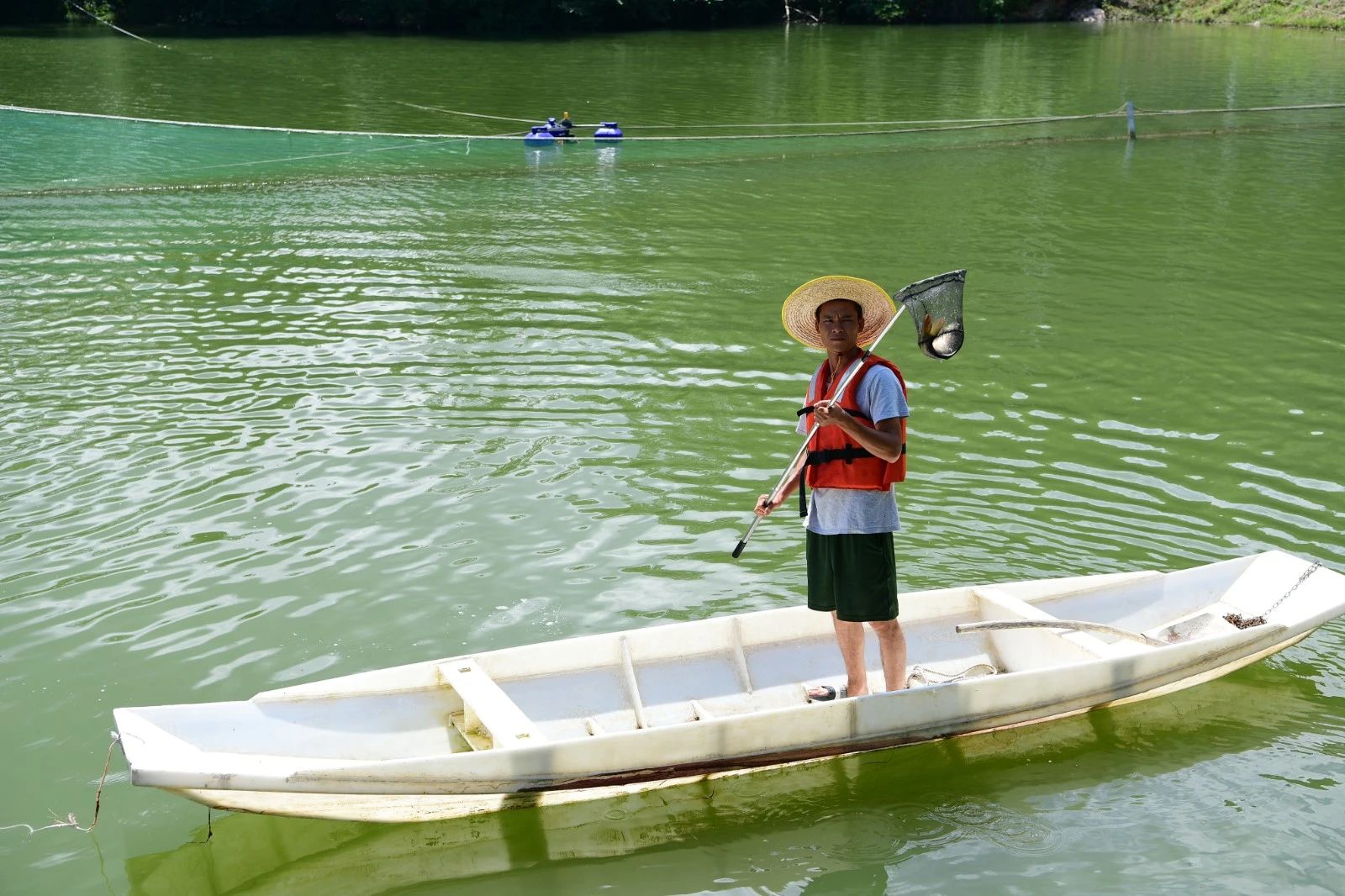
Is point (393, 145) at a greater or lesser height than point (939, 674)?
greater

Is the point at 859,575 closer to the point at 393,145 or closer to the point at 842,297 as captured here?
the point at 842,297

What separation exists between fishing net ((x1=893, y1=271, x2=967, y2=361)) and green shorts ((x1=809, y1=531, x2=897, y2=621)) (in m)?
0.97

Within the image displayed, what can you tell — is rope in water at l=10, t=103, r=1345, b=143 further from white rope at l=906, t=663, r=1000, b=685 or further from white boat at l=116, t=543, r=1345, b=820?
white rope at l=906, t=663, r=1000, b=685

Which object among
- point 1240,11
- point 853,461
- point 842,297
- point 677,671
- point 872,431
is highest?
point 1240,11

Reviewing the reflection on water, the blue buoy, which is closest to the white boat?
the reflection on water

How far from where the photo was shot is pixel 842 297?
5.80 meters

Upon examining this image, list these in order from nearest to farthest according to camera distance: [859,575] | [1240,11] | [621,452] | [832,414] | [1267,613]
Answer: [832,414] < [859,575] < [1267,613] < [621,452] < [1240,11]

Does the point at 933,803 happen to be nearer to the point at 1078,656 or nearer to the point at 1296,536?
the point at 1078,656

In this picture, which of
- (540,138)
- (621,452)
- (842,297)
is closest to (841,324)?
(842,297)

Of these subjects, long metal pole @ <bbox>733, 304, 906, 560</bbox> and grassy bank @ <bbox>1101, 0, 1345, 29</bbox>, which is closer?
long metal pole @ <bbox>733, 304, 906, 560</bbox>

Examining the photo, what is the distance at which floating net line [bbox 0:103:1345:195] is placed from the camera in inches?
740

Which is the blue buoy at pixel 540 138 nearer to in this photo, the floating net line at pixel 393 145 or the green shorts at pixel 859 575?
the floating net line at pixel 393 145

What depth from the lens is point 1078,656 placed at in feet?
21.8

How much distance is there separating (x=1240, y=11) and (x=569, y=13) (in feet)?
85.1
